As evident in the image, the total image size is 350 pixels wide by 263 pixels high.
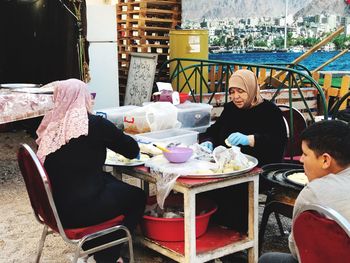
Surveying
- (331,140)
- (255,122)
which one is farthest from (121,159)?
(331,140)

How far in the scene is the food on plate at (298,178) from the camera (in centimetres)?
304

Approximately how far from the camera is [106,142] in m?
3.14

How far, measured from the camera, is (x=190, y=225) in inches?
119

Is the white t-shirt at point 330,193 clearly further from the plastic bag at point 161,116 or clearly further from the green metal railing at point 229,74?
the green metal railing at point 229,74

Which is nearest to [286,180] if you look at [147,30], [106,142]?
→ [106,142]

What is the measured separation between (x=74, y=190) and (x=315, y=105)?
217 inches

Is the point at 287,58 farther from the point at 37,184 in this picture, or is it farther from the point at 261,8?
the point at 37,184

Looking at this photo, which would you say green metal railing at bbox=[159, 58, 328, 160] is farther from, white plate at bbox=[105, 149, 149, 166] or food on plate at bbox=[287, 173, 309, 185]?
white plate at bbox=[105, 149, 149, 166]

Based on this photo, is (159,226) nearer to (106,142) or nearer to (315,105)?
(106,142)

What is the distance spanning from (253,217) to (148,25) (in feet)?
19.0

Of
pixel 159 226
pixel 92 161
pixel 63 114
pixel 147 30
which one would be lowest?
pixel 159 226

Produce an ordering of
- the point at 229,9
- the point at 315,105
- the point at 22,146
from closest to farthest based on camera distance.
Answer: the point at 22,146 → the point at 315,105 → the point at 229,9

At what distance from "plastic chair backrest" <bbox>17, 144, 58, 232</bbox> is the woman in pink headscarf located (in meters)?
0.10

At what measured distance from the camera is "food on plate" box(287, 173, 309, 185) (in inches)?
120
